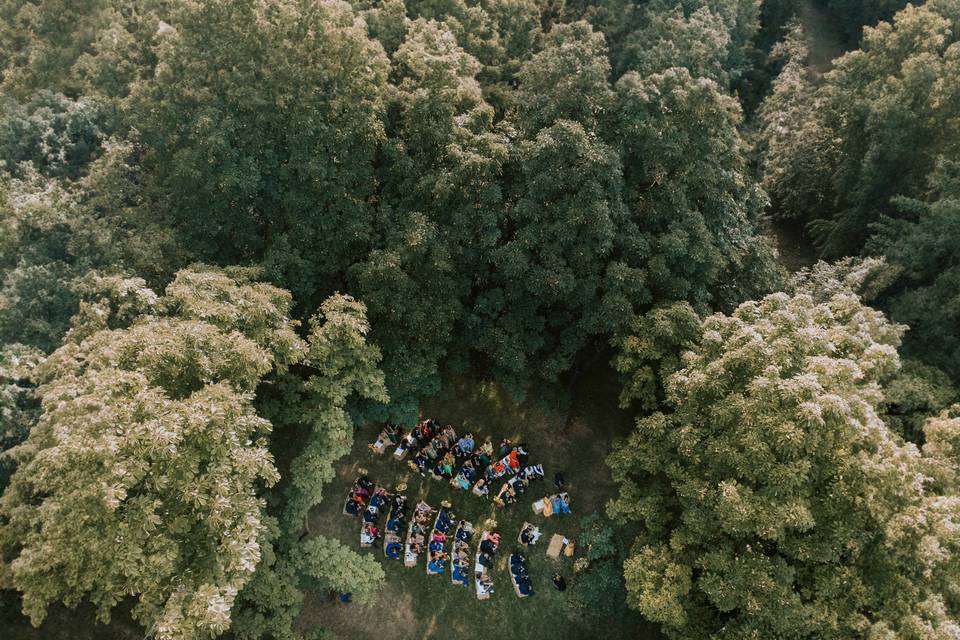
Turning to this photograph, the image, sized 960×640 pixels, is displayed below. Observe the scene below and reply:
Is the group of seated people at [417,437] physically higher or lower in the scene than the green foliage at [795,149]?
lower

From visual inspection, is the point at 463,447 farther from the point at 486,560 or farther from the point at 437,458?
the point at 486,560

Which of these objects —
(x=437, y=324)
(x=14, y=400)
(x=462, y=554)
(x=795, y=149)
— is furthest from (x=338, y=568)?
(x=795, y=149)

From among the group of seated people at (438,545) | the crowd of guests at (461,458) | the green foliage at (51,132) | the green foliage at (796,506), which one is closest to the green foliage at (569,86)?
the green foliage at (796,506)

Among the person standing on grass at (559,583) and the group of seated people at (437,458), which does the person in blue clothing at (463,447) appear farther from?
the person standing on grass at (559,583)

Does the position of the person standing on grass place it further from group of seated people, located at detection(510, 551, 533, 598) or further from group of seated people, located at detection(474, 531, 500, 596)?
group of seated people, located at detection(474, 531, 500, 596)

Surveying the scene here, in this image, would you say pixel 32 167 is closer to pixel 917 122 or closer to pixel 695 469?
pixel 695 469

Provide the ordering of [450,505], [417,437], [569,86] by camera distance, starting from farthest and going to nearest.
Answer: [417,437] < [450,505] < [569,86]

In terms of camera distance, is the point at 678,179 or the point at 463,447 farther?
the point at 463,447
